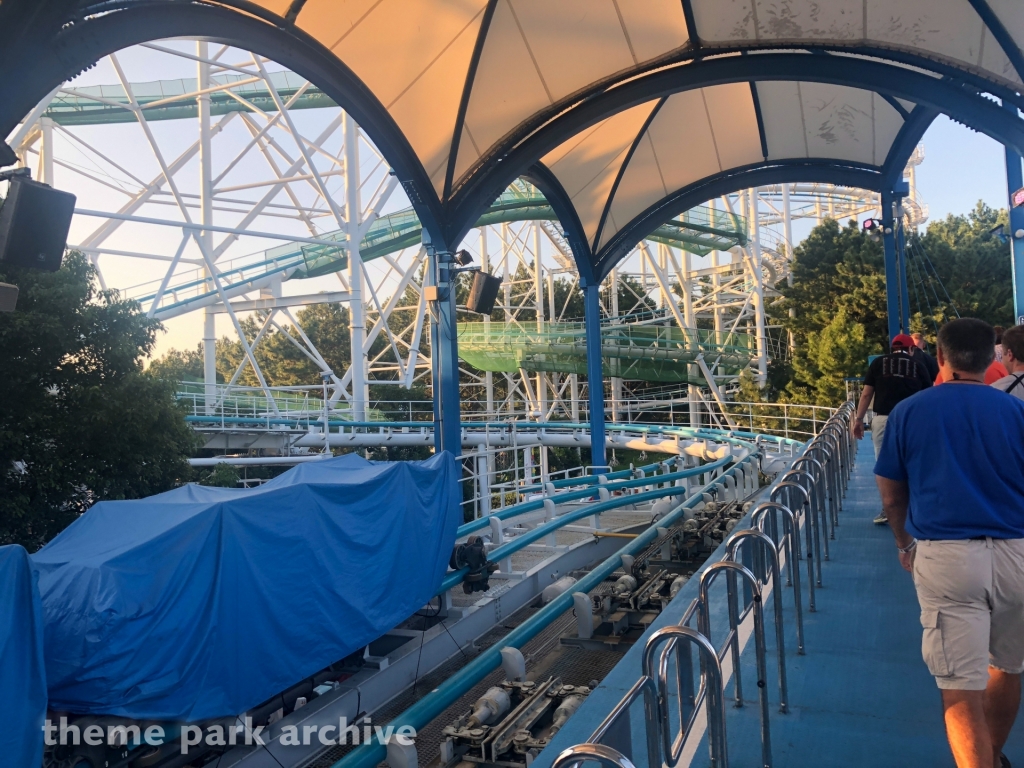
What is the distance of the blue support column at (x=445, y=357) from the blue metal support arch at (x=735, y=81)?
2.30 ft

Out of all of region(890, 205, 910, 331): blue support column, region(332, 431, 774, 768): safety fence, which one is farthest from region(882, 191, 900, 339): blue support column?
region(332, 431, 774, 768): safety fence

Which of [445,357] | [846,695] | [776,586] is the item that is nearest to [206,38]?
[445,357]

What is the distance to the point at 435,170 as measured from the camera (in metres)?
12.1

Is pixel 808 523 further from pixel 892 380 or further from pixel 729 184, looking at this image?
pixel 729 184

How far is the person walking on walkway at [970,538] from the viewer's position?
106 inches

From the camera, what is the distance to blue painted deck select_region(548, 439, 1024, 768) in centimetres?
351

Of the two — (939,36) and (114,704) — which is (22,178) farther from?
(939,36)

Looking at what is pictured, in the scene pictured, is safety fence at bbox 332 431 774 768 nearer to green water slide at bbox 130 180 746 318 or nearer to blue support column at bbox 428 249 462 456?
blue support column at bbox 428 249 462 456

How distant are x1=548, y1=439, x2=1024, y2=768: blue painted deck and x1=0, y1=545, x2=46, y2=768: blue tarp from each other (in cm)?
278

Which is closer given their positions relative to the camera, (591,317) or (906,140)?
(906,140)

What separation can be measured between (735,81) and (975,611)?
10168 mm

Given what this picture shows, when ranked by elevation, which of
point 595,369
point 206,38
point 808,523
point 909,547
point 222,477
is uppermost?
point 206,38

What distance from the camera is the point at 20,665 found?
4211 mm

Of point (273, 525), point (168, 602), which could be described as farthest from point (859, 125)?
point (168, 602)
